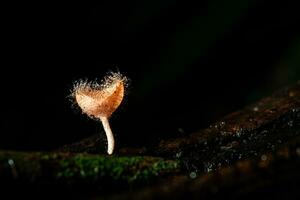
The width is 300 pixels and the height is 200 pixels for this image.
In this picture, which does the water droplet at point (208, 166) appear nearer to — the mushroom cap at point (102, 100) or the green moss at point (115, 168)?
the green moss at point (115, 168)

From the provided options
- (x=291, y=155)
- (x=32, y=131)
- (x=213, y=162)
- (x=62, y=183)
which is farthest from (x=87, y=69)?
(x=291, y=155)

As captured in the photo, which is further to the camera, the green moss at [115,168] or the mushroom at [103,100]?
the mushroom at [103,100]

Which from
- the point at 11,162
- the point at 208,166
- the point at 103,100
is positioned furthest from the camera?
the point at 103,100

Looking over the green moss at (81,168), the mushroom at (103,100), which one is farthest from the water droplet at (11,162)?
the mushroom at (103,100)

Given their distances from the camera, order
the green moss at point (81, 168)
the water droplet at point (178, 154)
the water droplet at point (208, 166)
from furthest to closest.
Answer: the water droplet at point (178, 154) < the water droplet at point (208, 166) < the green moss at point (81, 168)

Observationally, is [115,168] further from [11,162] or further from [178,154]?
[178,154]

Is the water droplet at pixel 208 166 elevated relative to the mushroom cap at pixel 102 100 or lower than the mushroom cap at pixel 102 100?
lower

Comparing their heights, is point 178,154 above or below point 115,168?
above

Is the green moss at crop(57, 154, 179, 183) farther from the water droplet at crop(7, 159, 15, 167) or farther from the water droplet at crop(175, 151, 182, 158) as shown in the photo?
the water droplet at crop(175, 151, 182, 158)

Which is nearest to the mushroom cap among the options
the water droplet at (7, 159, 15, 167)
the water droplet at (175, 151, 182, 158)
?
the water droplet at (175, 151, 182, 158)

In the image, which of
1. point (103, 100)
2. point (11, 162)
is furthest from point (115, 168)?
point (103, 100)

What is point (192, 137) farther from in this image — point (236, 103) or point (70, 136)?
point (236, 103)
